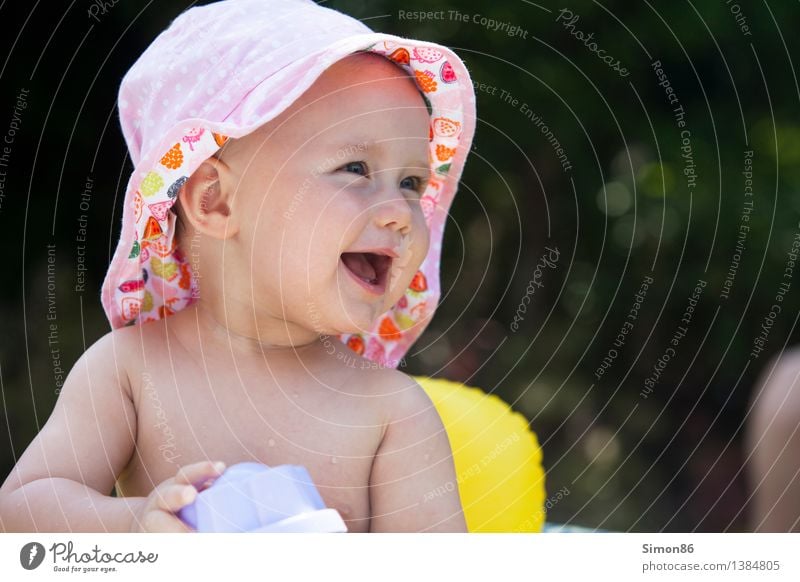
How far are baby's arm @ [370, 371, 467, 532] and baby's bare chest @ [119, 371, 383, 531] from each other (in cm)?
1

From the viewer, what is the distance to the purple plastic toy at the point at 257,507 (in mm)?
718

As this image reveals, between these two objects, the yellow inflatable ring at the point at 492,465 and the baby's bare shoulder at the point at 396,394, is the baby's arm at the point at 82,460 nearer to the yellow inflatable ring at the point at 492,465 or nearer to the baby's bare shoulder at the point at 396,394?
the baby's bare shoulder at the point at 396,394

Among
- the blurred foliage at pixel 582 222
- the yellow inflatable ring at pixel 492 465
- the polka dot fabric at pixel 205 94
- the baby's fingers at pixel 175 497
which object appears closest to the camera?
the baby's fingers at pixel 175 497

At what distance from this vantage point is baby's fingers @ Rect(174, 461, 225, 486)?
71cm

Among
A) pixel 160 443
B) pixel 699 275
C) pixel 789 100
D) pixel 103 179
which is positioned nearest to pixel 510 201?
pixel 699 275

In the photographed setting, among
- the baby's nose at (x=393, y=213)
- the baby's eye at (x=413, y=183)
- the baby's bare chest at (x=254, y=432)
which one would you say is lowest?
the baby's bare chest at (x=254, y=432)

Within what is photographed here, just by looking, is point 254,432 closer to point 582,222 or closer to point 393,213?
point 393,213

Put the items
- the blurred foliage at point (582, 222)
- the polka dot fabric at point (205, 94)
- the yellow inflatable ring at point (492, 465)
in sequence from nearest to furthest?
the polka dot fabric at point (205, 94) → the yellow inflatable ring at point (492, 465) → the blurred foliage at point (582, 222)

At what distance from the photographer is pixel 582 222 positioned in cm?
137

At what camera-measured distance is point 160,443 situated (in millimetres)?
817

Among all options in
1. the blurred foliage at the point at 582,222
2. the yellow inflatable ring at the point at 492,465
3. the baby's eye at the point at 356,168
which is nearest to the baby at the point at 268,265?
the baby's eye at the point at 356,168

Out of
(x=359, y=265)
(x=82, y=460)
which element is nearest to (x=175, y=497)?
(x=82, y=460)

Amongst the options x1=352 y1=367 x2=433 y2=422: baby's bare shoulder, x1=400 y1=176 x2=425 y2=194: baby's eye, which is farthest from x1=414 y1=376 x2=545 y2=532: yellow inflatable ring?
x1=400 y1=176 x2=425 y2=194: baby's eye

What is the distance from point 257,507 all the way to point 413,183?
0.98ft
